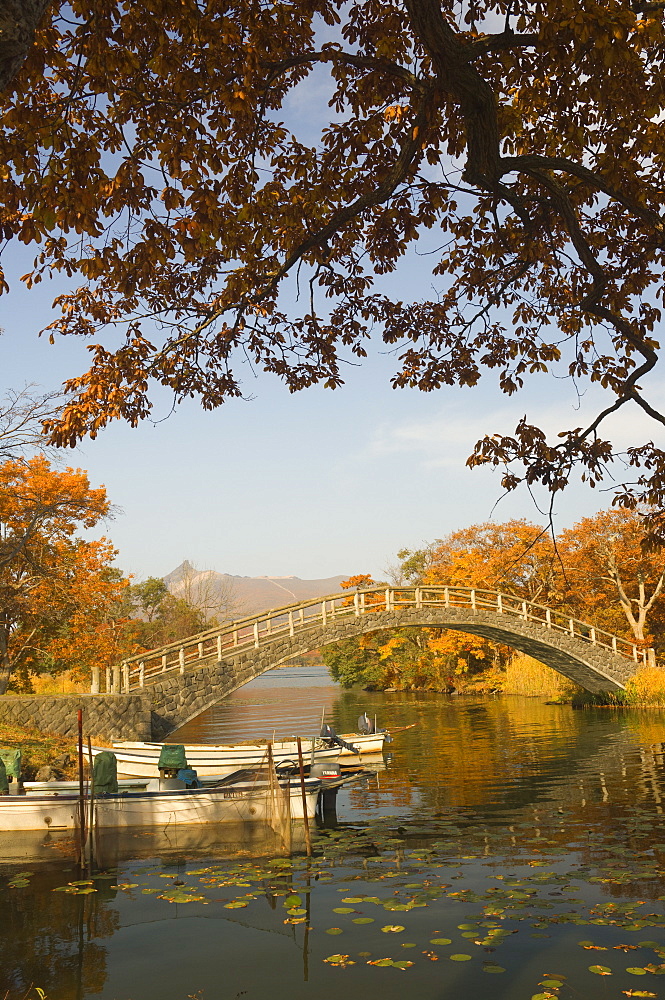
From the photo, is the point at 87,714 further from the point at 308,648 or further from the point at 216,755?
the point at 308,648

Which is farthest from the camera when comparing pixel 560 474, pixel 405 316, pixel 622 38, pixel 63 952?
pixel 405 316

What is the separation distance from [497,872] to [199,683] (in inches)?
531

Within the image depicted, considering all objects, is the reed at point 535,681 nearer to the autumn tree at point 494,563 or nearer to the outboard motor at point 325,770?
the autumn tree at point 494,563

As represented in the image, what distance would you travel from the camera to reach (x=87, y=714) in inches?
761

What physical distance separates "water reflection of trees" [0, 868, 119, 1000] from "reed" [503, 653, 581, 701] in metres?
31.7

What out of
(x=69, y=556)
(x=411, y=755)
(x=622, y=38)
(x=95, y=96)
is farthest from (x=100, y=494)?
(x=622, y=38)

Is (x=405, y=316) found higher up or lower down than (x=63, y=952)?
higher up

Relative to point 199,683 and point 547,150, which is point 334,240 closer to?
point 547,150

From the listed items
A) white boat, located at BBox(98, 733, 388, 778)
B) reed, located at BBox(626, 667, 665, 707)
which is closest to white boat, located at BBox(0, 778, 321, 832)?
white boat, located at BBox(98, 733, 388, 778)

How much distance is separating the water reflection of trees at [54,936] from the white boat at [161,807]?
1.48 metres

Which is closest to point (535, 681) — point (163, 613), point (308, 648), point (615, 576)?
point (615, 576)

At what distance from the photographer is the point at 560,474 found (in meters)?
6.80

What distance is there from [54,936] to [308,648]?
16.6m

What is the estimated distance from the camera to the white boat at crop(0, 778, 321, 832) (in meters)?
12.0
